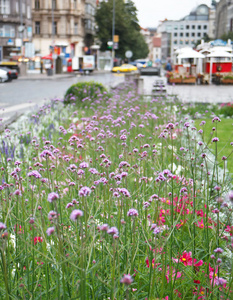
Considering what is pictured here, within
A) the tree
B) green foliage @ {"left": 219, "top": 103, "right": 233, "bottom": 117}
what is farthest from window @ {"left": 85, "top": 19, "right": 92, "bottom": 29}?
green foliage @ {"left": 219, "top": 103, "right": 233, "bottom": 117}

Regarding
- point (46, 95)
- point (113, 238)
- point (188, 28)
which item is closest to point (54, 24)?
point (46, 95)

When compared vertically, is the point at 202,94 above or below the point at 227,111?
below

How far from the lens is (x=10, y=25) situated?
6366 centimetres

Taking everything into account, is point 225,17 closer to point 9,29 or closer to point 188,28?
point 9,29

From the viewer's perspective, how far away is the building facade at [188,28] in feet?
606

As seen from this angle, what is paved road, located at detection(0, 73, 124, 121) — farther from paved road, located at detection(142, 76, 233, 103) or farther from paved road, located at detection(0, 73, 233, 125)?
paved road, located at detection(142, 76, 233, 103)

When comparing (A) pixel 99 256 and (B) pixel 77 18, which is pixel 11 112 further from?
(B) pixel 77 18

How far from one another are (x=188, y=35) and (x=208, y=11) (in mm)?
9914

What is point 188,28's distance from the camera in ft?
613

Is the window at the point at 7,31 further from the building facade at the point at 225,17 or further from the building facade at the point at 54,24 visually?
the building facade at the point at 225,17

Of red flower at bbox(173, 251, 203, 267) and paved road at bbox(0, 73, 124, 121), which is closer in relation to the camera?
red flower at bbox(173, 251, 203, 267)

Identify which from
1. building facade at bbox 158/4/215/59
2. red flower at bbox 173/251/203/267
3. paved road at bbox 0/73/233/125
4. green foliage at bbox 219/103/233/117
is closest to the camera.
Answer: red flower at bbox 173/251/203/267

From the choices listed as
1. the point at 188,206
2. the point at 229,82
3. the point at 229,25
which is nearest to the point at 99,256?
the point at 188,206

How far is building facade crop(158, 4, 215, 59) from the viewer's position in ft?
606
